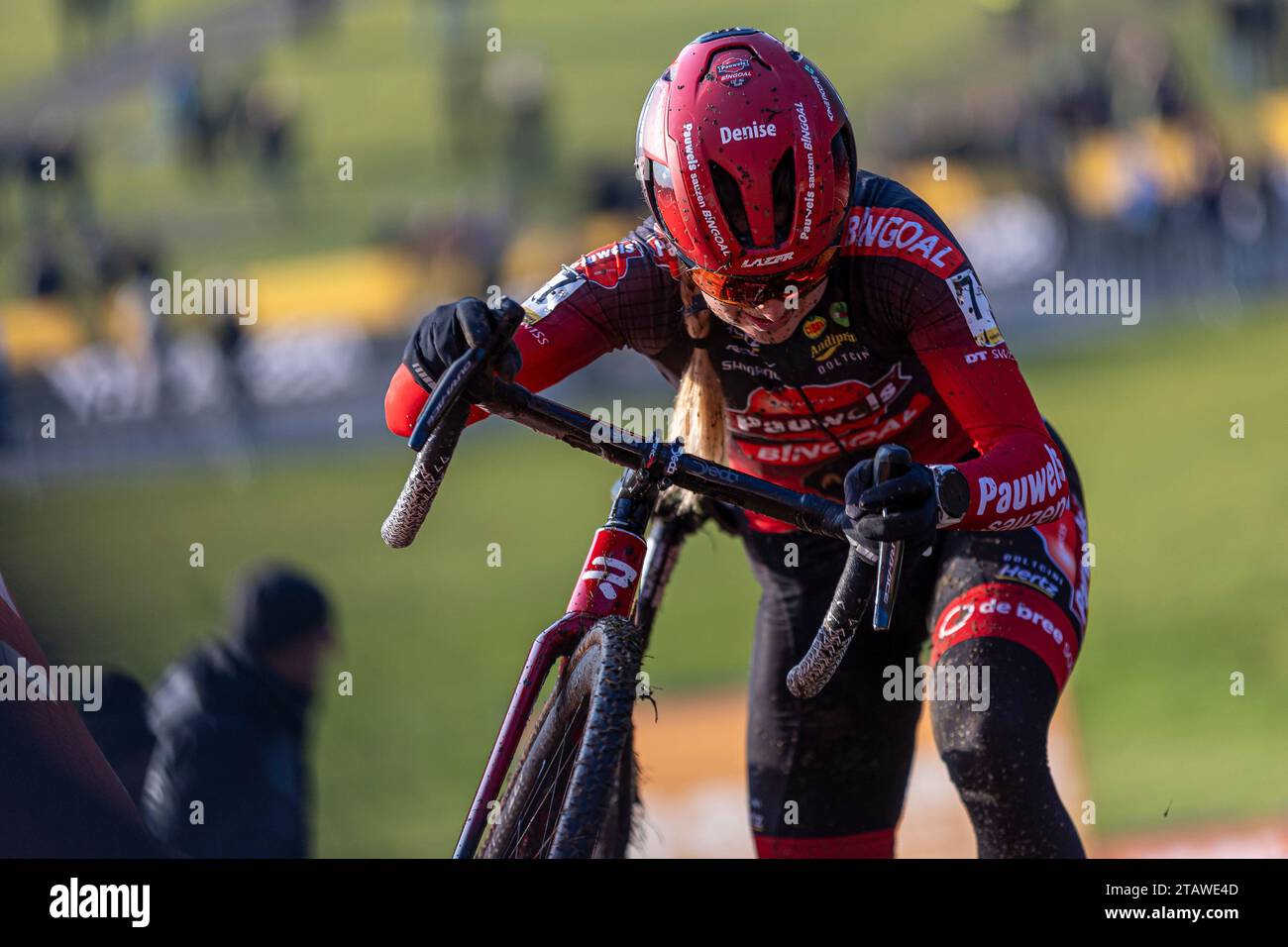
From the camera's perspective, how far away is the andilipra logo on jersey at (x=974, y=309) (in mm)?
4582

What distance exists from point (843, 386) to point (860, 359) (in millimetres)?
100

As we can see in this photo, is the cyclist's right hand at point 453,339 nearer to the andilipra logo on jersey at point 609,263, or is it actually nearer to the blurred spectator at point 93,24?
the andilipra logo on jersey at point 609,263

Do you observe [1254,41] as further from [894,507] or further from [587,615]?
[894,507]

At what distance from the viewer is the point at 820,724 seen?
5.44 m

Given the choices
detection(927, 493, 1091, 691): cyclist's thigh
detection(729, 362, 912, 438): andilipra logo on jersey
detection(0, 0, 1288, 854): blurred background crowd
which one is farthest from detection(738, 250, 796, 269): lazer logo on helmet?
detection(0, 0, 1288, 854): blurred background crowd

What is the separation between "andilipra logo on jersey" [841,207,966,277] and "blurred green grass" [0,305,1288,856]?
15.5 ft

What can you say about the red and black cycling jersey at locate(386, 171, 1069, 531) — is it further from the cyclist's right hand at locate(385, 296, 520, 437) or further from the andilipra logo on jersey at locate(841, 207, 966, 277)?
the cyclist's right hand at locate(385, 296, 520, 437)

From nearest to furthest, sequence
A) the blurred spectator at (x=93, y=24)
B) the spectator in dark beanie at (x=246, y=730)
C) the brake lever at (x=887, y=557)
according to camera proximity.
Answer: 1. the brake lever at (x=887, y=557)
2. the spectator in dark beanie at (x=246, y=730)
3. the blurred spectator at (x=93, y=24)

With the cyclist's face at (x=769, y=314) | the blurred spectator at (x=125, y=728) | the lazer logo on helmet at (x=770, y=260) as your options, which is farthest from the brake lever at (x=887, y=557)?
the blurred spectator at (x=125, y=728)

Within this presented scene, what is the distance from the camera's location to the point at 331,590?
52.4ft

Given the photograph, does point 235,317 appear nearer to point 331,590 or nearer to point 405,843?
point 331,590

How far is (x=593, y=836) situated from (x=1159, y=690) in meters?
9.74

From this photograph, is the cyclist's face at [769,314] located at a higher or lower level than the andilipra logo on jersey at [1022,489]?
higher

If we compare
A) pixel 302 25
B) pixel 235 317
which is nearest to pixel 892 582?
pixel 235 317
